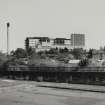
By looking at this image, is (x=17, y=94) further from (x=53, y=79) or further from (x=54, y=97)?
(x=53, y=79)

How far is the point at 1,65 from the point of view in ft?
164

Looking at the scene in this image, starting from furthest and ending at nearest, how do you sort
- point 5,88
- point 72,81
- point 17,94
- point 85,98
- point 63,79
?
point 63,79, point 72,81, point 5,88, point 17,94, point 85,98

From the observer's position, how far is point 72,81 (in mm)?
39344

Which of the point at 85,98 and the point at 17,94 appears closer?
the point at 85,98

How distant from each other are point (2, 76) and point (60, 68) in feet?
40.7

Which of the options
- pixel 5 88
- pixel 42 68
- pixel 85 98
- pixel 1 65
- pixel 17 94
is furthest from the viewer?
pixel 1 65

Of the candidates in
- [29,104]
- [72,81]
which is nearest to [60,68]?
[72,81]

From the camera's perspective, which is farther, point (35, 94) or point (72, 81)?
point (72, 81)

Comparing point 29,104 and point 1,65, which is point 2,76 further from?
point 29,104

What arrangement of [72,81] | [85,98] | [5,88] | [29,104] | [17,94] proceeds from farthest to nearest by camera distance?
1. [72,81]
2. [5,88]
3. [17,94]
4. [85,98]
5. [29,104]

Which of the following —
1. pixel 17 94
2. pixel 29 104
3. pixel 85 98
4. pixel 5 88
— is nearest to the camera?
pixel 29 104

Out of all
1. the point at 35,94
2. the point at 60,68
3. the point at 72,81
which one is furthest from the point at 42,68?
the point at 35,94

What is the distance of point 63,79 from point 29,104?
19.2 metres

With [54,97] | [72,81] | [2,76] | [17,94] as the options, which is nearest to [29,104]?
[54,97]
